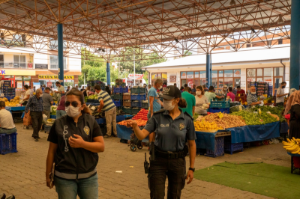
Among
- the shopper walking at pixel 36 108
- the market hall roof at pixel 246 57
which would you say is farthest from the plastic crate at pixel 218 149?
the market hall roof at pixel 246 57

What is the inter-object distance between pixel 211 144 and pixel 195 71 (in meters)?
25.7

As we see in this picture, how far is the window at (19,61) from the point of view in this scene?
132 feet

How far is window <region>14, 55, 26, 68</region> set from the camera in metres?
40.2

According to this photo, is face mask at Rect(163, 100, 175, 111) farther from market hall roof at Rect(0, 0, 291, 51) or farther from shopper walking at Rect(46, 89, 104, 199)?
market hall roof at Rect(0, 0, 291, 51)

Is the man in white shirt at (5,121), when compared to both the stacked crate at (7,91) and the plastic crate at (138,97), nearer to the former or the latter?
the plastic crate at (138,97)

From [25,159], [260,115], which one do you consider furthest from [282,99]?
[25,159]

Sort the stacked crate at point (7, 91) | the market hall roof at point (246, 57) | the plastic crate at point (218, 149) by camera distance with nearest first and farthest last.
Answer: the plastic crate at point (218, 149), the stacked crate at point (7, 91), the market hall roof at point (246, 57)

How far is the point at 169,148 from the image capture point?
127 inches

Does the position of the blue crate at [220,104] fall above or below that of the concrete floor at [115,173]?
above

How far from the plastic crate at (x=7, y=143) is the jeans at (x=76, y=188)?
20.3ft

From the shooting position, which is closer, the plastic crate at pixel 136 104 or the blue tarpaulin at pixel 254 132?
the blue tarpaulin at pixel 254 132

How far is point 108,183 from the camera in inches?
219

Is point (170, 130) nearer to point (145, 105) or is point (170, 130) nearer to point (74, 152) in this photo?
point (74, 152)

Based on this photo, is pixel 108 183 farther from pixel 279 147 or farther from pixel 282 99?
pixel 282 99
